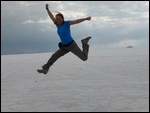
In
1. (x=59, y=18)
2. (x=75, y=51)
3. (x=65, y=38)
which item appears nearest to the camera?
(x=59, y=18)

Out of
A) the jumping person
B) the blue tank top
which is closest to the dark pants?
the jumping person

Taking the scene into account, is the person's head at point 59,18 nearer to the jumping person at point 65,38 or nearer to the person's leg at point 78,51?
the jumping person at point 65,38

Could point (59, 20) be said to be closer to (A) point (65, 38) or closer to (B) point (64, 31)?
(B) point (64, 31)

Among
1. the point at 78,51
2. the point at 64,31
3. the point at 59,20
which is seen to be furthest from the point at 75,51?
the point at 59,20

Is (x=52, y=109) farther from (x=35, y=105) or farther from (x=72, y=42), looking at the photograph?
(x=72, y=42)

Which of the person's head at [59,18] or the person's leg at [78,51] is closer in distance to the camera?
the person's head at [59,18]

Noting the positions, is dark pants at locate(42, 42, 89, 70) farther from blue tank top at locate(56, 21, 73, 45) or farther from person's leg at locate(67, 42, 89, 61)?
blue tank top at locate(56, 21, 73, 45)

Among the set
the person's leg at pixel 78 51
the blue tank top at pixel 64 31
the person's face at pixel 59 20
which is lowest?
the person's leg at pixel 78 51

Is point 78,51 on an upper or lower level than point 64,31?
lower

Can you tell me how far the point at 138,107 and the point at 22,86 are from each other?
717 cm

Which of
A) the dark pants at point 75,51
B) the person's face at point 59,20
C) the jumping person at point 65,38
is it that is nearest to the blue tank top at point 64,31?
the jumping person at point 65,38

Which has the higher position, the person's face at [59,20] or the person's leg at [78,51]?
the person's face at [59,20]

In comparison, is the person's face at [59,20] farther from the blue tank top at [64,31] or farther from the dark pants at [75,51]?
the dark pants at [75,51]

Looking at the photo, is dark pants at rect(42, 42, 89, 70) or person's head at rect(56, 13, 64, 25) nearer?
person's head at rect(56, 13, 64, 25)
